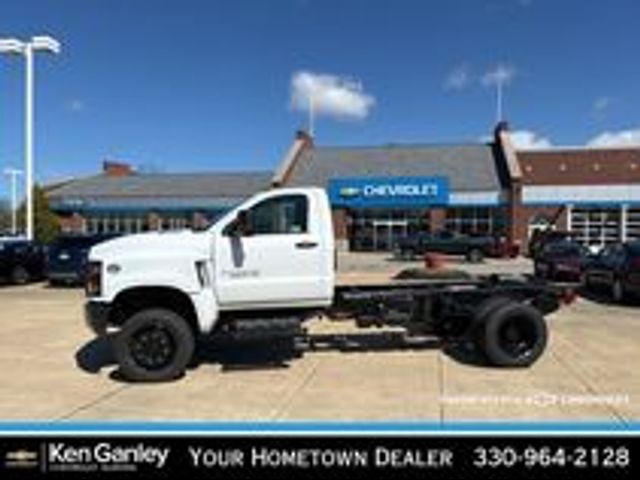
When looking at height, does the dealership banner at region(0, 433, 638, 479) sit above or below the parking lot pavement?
above

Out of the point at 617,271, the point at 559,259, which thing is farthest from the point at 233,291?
the point at 559,259

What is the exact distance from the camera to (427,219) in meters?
51.9

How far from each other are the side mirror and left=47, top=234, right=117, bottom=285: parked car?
14.0 meters

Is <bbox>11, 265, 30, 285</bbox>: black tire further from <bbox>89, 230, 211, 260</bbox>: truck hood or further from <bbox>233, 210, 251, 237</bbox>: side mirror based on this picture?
<bbox>233, 210, 251, 237</bbox>: side mirror

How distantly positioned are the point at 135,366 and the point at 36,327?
220 inches

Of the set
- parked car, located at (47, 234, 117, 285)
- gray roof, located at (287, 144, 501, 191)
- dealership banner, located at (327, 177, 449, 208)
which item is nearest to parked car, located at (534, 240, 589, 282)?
parked car, located at (47, 234, 117, 285)

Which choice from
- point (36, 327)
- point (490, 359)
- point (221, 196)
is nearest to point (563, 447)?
point (490, 359)

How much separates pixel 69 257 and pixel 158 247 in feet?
48.3

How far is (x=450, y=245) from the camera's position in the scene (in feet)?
135

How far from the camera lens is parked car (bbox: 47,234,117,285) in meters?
22.8

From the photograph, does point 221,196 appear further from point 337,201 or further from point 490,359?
point 490,359

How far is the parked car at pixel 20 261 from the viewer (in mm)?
23552

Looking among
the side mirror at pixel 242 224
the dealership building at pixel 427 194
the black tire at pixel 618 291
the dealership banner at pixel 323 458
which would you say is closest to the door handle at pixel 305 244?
the side mirror at pixel 242 224

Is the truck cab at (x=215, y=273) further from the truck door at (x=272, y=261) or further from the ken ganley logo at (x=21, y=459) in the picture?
the ken ganley logo at (x=21, y=459)
